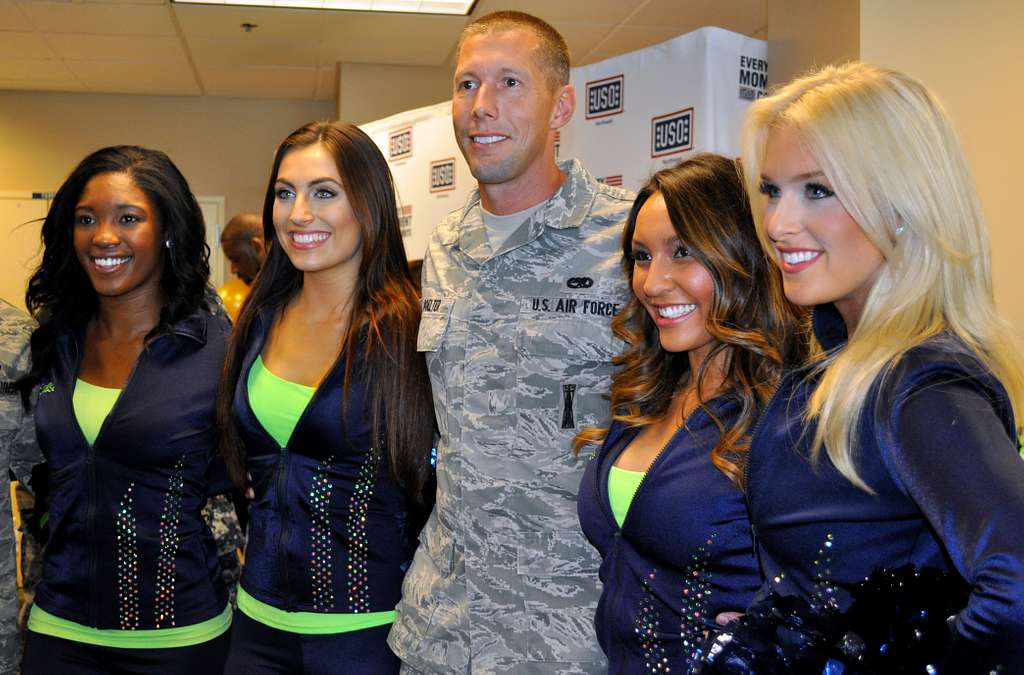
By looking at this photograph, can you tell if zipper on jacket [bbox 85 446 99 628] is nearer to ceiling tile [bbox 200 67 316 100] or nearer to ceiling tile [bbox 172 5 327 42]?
ceiling tile [bbox 172 5 327 42]

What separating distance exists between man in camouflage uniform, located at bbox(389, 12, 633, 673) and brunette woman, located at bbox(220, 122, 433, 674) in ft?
0.26

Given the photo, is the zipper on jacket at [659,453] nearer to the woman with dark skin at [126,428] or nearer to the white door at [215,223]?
the woman with dark skin at [126,428]

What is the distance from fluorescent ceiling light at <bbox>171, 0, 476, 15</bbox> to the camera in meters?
6.31

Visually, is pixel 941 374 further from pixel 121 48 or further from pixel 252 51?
pixel 121 48

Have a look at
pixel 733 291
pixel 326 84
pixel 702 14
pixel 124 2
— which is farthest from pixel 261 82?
pixel 733 291

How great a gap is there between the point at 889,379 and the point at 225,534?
1.96m

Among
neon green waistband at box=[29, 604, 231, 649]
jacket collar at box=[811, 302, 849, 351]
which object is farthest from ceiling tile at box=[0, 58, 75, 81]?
jacket collar at box=[811, 302, 849, 351]

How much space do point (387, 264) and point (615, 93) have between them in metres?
2.33

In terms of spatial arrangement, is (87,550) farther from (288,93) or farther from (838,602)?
(288,93)

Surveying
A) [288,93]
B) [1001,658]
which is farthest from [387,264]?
[288,93]

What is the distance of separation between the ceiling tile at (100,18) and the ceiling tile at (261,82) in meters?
1.24

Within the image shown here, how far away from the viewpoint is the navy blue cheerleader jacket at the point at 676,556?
5.23ft

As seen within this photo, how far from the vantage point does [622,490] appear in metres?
1.77

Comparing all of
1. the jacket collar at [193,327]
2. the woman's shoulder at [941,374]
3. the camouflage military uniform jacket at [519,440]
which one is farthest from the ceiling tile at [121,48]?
the woman's shoulder at [941,374]
